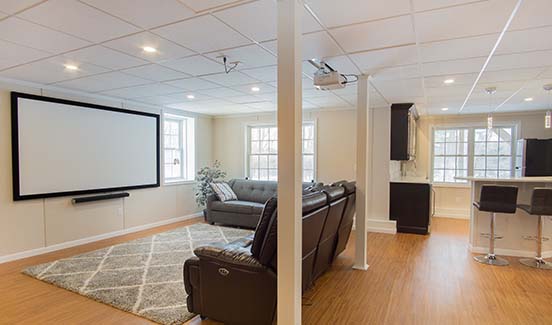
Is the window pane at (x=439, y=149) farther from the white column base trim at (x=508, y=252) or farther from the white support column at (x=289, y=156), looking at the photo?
the white support column at (x=289, y=156)

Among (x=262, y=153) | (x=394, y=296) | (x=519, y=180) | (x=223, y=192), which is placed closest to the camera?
(x=394, y=296)

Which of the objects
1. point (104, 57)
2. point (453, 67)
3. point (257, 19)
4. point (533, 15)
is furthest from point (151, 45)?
point (453, 67)

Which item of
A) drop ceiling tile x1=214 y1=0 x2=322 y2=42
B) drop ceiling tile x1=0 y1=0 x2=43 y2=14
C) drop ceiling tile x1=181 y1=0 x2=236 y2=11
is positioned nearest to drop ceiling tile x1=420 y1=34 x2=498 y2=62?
drop ceiling tile x1=214 y1=0 x2=322 y2=42

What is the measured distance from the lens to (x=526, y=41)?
259 centimetres

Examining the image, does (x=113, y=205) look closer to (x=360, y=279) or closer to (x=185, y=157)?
(x=185, y=157)

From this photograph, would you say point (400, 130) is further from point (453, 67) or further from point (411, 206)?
point (453, 67)

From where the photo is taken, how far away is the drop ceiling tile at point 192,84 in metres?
4.04

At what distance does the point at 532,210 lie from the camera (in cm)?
374

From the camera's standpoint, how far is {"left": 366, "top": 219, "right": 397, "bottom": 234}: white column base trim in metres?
5.59

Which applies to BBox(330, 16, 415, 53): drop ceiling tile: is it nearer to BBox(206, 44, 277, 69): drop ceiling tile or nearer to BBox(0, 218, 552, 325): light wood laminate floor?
BBox(206, 44, 277, 69): drop ceiling tile

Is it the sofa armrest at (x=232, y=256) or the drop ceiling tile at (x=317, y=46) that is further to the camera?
the drop ceiling tile at (x=317, y=46)

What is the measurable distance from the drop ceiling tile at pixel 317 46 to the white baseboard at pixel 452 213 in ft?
18.7

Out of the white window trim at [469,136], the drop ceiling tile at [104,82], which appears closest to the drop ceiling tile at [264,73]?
the drop ceiling tile at [104,82]

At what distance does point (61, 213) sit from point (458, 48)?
18.0ft
